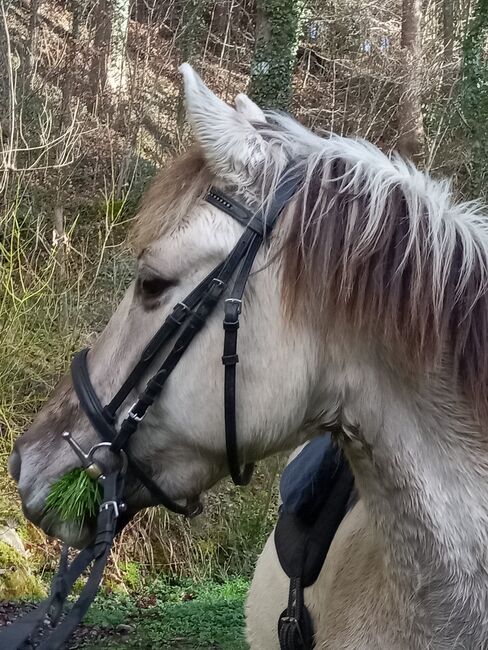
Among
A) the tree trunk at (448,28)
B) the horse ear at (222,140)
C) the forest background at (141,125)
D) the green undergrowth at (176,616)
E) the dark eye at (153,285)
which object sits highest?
the tree trunk at (448,28)

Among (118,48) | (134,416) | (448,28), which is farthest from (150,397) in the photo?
(448,28)

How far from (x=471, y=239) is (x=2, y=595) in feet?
16.6

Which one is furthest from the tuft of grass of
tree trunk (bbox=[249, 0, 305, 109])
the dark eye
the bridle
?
tree trunk (bbox=[249, 0, 305, 109])

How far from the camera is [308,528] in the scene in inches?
78.4

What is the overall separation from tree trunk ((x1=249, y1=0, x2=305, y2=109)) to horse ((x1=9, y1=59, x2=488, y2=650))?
670 cm

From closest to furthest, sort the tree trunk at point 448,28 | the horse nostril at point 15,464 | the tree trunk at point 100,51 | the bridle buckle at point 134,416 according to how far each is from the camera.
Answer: the bridle buckle at point 134,416
the horse nostril at point 15,464
the tree trunk at point 100,51
the tree trunk at point 448,28

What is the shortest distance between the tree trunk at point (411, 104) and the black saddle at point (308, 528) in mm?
8302

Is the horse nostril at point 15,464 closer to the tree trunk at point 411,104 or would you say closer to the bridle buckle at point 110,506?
the bridle buckle at point 110,506

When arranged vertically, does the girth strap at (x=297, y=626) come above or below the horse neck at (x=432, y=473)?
below

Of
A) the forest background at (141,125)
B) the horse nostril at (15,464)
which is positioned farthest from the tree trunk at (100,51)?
the horse nostril at (15,464)

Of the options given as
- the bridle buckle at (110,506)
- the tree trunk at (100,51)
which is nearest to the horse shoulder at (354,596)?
the bridle buckle at (110,506)

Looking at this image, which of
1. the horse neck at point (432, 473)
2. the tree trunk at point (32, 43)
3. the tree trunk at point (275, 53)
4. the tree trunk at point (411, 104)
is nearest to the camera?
the horse neck at point (432, 473)

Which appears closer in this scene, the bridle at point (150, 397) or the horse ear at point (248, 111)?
the bridle at point (150, 397)

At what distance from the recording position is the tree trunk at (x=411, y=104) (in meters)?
10.1
